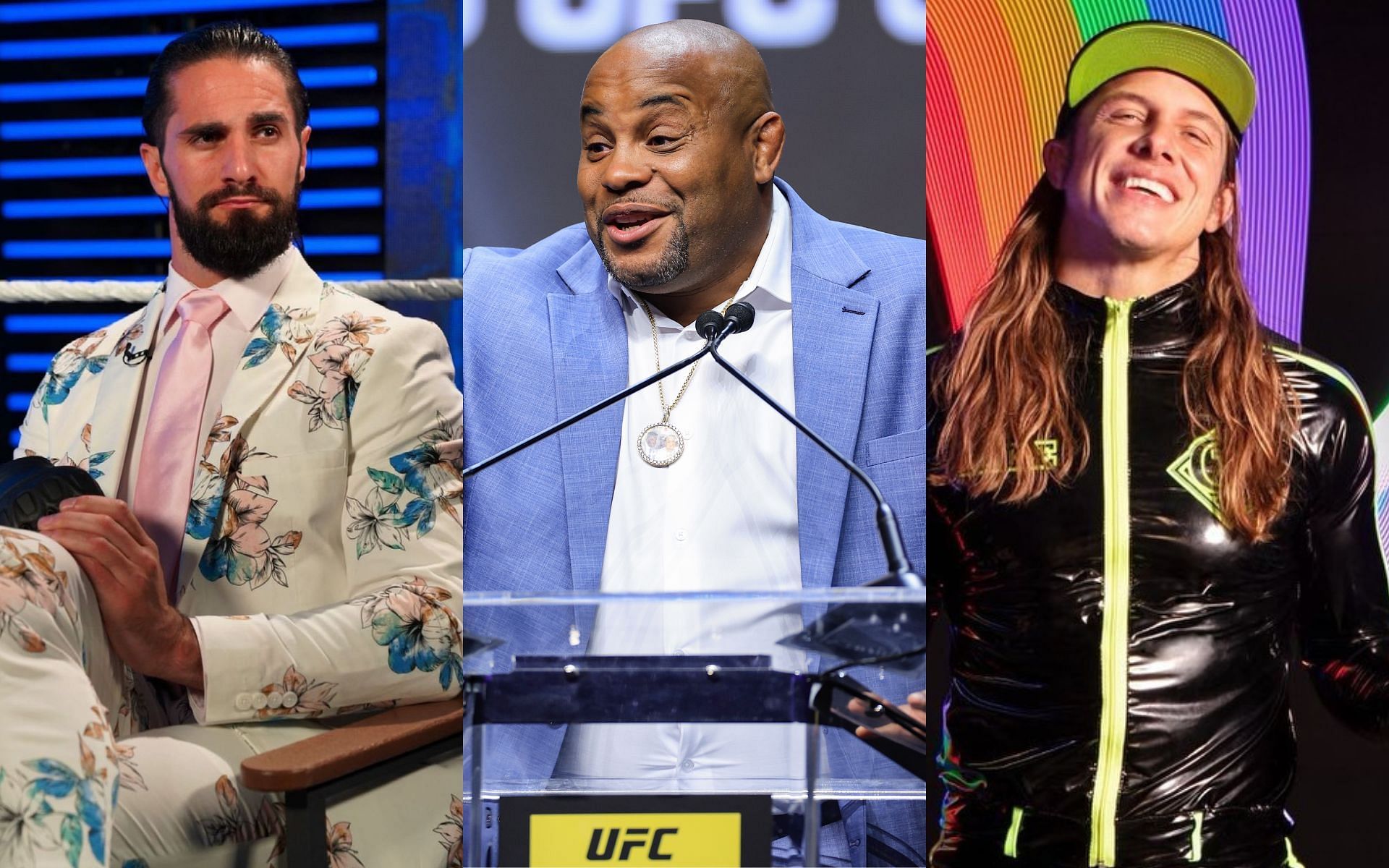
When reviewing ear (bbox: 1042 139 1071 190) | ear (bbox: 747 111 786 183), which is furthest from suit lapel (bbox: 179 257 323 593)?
ear (bbox: 1042 139 1071 190)

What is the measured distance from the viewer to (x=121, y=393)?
2.78 m

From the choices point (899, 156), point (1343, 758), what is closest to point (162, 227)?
point (899, 156)

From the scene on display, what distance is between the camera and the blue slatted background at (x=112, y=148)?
275 cm

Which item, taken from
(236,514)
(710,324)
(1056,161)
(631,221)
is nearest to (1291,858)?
(1056,161)

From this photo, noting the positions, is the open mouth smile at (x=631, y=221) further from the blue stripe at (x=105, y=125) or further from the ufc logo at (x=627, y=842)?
the ufc logo at (x=627, y=842)

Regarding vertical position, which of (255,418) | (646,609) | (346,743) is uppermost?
(255,418)

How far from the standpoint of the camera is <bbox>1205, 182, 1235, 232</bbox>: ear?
2611mm

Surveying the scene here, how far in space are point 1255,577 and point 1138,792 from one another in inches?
19.3

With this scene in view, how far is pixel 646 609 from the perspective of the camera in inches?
97.3

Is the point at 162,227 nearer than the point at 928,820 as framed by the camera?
No

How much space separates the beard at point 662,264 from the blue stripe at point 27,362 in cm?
132

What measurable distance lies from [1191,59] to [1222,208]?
12.2 inches

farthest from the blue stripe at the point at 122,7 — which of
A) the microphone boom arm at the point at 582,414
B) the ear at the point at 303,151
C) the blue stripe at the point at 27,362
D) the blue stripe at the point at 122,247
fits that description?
the microphone boom arm at the point at 582,414

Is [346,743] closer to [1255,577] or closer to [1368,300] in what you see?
[1255,577]
